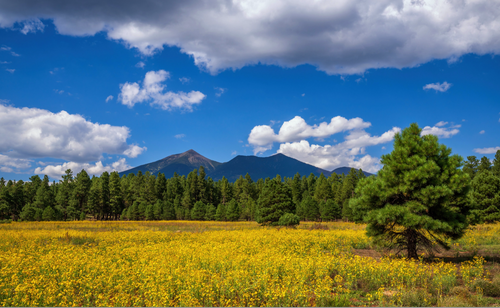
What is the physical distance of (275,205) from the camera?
103 ft

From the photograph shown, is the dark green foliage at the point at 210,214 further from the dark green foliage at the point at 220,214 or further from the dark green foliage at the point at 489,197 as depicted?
the dark green foliage at the point at 489,197

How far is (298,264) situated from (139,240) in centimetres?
1307

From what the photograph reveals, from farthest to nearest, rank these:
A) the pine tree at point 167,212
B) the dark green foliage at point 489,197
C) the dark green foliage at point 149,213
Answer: the pine tree at point 167,212
the dark green foliage at point 149,213
the dark green foliage at point 489,197

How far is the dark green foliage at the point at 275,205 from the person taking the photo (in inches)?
1242

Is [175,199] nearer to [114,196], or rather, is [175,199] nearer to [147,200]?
[147,200]

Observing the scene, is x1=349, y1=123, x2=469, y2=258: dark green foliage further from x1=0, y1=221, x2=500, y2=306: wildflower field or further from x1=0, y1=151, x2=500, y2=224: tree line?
x1=0, y1=151, x2=500, y2=224: tree line

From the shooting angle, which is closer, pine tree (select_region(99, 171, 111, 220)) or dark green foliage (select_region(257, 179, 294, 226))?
dark green foliage (select_region(257, 179, 294, 226))

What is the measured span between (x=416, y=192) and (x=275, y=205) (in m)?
21.3

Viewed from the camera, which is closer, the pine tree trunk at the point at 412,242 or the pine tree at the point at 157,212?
the pine tree trunk at the point at 412,242

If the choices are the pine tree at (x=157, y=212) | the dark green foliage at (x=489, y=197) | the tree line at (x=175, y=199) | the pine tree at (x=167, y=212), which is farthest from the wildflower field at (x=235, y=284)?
the pine tree at (x=167, y=212)

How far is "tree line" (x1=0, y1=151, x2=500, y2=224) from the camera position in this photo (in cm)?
3288

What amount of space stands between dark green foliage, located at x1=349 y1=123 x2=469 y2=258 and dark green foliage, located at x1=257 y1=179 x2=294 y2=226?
63.8ft

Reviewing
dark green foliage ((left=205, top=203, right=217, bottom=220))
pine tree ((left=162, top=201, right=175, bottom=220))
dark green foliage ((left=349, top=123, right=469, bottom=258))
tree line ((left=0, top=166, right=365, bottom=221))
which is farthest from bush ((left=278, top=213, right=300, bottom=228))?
pine tree ((left=162, top=201, right=175, bottom=220))

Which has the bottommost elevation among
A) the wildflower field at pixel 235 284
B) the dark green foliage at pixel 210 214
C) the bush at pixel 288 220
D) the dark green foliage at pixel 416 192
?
the dark green foliage at pixel 210 214
